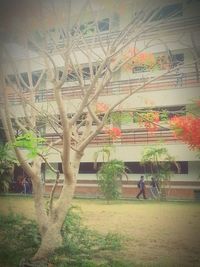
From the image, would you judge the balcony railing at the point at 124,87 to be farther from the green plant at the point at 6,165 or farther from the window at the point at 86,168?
the window at the point at 86,168

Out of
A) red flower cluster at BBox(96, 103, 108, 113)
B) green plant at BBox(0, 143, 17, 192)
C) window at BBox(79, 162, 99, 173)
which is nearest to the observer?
green plant at BBox(0, 143, 17, 192)

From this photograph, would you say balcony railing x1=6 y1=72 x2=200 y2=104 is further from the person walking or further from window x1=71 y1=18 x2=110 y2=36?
the person walking

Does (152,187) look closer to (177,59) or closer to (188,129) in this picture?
(188,129)

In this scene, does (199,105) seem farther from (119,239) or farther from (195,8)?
(119,239)

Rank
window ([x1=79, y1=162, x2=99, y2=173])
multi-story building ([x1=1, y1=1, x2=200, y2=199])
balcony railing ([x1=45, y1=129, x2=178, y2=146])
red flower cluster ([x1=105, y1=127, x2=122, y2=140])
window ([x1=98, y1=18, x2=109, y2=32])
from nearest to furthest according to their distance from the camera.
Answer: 1. multi-story building ([x1=1, y1=1, x2=200, y2=199])
2. window ([x1=98, y1=18, x2=109, y2=32])
3. balcony railing ([x1=45, y1=129, x2=178, y2=146])
4. red flower cluster ([x1=105, y1=127, x2=122, y2=140])
5. window ([x1=79, y1=162, x2=99, y2=173])

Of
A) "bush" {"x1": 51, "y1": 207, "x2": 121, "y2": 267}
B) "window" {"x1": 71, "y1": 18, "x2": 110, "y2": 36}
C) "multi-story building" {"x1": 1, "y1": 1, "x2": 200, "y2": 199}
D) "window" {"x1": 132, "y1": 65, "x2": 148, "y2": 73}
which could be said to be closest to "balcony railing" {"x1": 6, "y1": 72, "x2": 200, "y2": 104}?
"multi-story building" {"x1": 1, "y1": 1, "x2": 200, "y2": 199}

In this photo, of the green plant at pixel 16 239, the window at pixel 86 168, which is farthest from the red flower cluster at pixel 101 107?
the green plant at pixel 16 239

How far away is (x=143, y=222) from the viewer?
405cm

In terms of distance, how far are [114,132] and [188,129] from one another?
1178mm

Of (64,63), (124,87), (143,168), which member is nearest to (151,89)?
(124,87)

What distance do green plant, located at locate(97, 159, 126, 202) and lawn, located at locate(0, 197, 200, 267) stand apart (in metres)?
0.15

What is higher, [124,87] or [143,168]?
[124,87]

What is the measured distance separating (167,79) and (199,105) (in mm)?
1019

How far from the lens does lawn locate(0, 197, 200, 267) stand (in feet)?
10.9
